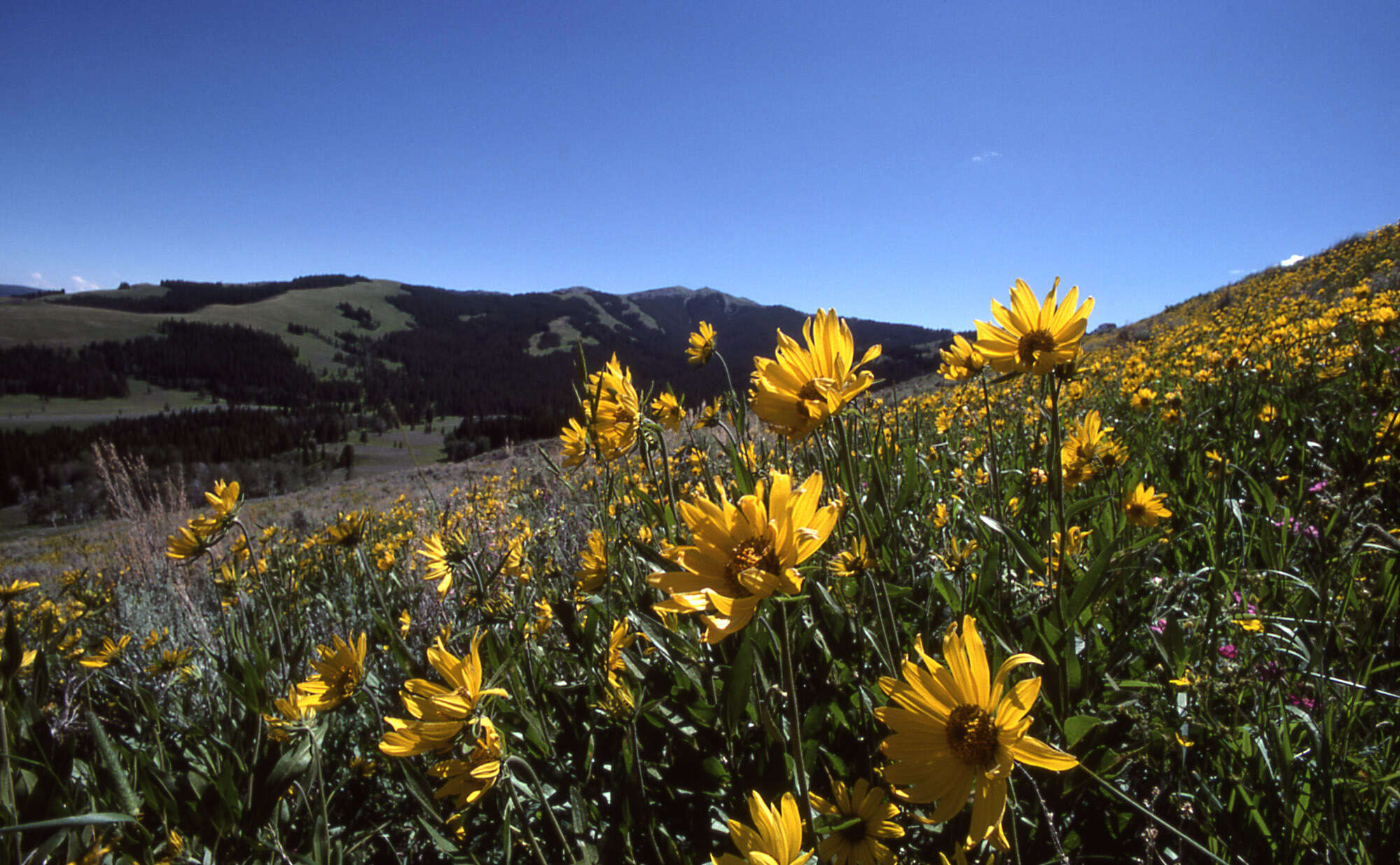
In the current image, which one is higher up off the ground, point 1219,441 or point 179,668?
point 1219,441

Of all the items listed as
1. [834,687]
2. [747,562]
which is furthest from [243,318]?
[747,562]

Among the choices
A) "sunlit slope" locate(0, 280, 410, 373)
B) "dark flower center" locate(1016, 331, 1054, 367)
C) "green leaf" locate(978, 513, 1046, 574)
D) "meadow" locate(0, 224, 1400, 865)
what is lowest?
"meadow" locate(0, 224, 1400, 865)

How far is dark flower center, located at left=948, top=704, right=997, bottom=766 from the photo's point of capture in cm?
77

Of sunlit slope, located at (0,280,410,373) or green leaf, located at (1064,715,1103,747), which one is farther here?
sunlit slope, located at (0,280,410,373)

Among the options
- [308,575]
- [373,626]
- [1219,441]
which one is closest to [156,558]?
[308,575]

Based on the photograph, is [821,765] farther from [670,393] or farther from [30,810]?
[30,810]

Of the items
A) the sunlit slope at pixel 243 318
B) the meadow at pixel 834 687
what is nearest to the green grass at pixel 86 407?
the sunlit slope at pixel 243 318

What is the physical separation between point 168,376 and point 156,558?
68.5 meters

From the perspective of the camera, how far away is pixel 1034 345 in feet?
3.75

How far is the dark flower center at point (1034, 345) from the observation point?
1.13 meters

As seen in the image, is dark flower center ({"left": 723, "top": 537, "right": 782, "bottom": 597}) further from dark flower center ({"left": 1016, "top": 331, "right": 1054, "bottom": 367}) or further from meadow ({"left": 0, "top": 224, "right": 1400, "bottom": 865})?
dark flower center ({"left": 1016, "top": 331, "right": 1054, "bottom": 367})

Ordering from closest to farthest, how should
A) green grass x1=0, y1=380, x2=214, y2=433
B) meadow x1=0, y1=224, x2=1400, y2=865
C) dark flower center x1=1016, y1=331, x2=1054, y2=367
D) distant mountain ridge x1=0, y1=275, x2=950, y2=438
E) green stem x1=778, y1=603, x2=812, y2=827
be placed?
Answer: green stem x1=778, y1=603, x2=812, y2=827, meadow x1=0, y1=224, x2=1400, y2=865, dark flower center x1=1016, y1=331, x2=1054, y2=367, green grass x1=0, y1=380, x2=214, y2=433, distant mountain ridge x1=0, y1=275, x2=950, y2=438

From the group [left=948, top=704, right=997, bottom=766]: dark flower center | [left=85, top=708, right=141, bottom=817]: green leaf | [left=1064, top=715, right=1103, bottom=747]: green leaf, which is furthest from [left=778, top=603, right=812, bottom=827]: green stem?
[left=85, top=708, right=141, bottom=817]: green leaf

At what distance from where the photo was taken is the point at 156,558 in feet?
18.2
